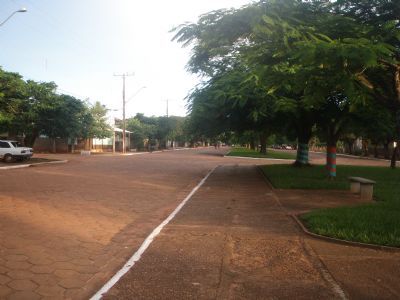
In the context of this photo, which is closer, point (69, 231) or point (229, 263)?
point (229, 263)

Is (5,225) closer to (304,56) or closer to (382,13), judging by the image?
(304,56)

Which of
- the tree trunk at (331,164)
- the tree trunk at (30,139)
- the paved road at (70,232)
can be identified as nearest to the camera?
the paved road at (70,232)

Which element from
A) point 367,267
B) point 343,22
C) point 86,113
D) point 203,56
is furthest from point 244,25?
point 86,113

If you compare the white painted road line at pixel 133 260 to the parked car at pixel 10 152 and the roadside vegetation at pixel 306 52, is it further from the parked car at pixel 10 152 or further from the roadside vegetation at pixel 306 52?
the parked car at pixel 10 152

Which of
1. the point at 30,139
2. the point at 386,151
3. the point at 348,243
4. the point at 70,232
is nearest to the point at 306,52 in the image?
the point at 348,243

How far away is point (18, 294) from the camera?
16.7 ft

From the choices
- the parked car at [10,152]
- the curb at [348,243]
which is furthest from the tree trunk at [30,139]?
the curb at [348,243]

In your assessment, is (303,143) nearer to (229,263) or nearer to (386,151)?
(229,263)

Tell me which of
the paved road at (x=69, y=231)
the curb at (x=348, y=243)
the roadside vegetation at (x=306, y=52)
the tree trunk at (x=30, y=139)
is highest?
the roadside vegetation at (x=306, y=52)

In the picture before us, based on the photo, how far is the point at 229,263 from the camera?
21.2 feet

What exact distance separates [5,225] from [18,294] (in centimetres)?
404

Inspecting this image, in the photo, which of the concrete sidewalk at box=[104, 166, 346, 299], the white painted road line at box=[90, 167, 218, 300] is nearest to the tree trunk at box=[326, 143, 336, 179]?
the concrete sidewalk at box=[104, 166, 346, 299]

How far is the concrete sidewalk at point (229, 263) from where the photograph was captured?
5.23 metres

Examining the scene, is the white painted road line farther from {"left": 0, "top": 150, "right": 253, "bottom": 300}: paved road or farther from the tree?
the tree
